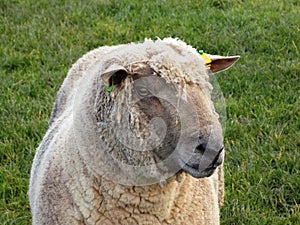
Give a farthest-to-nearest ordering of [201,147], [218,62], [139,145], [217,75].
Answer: [217,75] < [218,62] < [139,145] < [201,147]

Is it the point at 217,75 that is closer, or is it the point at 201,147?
the point at 201,147

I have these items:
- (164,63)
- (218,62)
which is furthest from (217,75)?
(164,63)

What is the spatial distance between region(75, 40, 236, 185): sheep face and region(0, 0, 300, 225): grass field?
1.51 metres

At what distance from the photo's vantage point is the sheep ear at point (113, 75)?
202cm

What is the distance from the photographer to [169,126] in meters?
2.02

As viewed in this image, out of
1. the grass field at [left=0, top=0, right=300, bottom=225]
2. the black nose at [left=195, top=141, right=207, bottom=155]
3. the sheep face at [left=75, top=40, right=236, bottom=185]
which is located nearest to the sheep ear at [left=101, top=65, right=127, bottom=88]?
the sheep face at [left=75, top=40, right=236, bottom=185]

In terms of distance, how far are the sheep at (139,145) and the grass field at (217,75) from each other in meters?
1.28

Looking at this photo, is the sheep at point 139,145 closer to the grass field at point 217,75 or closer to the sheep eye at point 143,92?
the sheep eye at point 143,92

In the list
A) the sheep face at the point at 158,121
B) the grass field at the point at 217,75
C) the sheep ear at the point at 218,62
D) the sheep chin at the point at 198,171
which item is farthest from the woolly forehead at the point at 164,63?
the grass field at the point at 217,75

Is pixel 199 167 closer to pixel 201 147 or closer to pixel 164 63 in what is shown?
pixel 201 147

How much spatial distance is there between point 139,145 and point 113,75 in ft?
0.87

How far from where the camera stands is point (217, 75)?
4867 mm

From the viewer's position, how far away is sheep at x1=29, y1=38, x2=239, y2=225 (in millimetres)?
2018

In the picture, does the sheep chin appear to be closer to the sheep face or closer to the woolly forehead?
the sheep face
